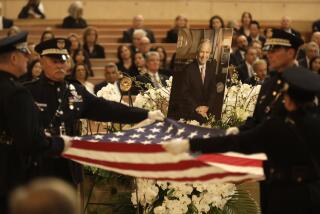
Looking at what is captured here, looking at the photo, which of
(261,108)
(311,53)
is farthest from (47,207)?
(311,53)

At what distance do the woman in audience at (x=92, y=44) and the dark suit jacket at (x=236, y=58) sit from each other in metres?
2.60

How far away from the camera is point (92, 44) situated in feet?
51.4

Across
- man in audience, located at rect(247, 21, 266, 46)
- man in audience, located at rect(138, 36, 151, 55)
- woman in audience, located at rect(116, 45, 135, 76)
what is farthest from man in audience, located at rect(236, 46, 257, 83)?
man in audience, located at rect(247, 21, 266, 46)

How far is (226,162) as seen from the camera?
243 inches

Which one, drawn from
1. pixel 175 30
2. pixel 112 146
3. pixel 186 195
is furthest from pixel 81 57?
pixel 112 146

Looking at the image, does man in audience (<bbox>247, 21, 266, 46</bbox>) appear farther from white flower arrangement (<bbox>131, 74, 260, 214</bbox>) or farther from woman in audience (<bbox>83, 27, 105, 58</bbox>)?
white flower arrangement (<bbox>131, 74, 260, 214</bbox>)

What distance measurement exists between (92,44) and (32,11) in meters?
2.76

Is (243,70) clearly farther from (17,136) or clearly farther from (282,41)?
(17,136)

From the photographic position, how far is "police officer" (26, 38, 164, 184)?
664 cm

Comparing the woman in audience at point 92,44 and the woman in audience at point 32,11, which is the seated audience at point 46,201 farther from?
the woman in audience at point 32,11

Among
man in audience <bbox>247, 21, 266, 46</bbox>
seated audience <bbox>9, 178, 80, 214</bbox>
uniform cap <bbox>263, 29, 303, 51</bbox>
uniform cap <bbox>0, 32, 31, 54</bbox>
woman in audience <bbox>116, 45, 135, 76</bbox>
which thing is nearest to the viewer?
seated audience <bbox>9, 178, 80, 214</bbox>

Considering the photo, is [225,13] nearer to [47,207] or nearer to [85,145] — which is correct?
[85,145]

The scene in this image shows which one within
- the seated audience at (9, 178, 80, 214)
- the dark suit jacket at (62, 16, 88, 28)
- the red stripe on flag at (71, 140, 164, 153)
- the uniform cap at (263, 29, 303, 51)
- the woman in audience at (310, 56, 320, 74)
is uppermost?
the seated audience at (9, 178, 80, 214)

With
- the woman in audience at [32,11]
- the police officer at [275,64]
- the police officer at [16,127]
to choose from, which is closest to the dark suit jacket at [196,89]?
the police officer at [275,64]
